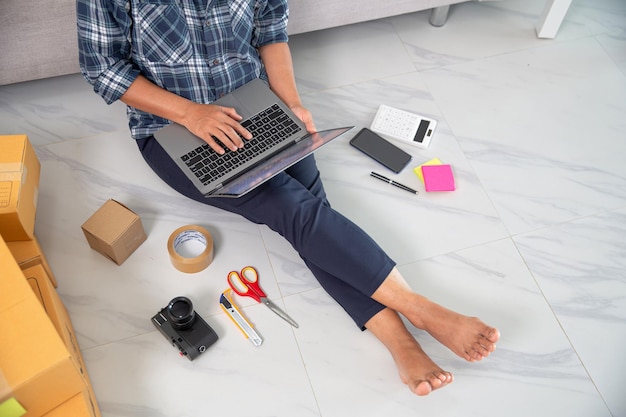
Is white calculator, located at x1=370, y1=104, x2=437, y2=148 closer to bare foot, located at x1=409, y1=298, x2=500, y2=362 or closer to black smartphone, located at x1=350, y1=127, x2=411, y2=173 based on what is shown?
black smartphone, located at x1=350, y1=127, x2=411, y2=173

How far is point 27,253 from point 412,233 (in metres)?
1.07

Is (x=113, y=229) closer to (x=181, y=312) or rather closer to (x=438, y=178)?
(x=181, y=312)

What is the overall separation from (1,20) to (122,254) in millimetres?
751

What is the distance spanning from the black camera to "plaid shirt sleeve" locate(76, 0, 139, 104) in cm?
56

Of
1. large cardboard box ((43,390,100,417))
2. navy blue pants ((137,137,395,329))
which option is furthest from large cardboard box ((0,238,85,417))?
navy blue pants ((137,137,395,329))

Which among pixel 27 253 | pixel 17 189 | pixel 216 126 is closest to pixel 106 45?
pixel 216 126

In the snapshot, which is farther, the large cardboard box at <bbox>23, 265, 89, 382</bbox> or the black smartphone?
the black smartphone

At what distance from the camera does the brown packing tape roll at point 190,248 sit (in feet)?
5.54

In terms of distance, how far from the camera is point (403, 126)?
2.05m

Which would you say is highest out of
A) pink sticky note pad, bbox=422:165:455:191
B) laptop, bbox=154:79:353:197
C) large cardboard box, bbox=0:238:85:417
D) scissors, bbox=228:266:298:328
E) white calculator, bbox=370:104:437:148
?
laptop, bbox=154:79:353:197

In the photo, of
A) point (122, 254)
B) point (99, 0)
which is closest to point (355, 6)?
point (99, 0)

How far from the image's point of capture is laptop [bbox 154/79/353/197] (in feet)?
5.08

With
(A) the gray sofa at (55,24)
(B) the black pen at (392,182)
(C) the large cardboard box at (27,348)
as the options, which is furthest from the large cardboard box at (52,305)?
(B) the black pen at (392,182)

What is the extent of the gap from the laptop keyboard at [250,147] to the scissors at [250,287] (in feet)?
1.05
